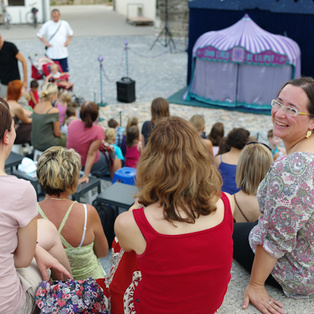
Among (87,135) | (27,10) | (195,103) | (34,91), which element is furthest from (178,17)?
(87,135)

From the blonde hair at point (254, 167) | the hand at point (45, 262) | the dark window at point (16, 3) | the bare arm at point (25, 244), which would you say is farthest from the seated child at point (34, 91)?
the dark window at point (16, 3)

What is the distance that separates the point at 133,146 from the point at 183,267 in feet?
12.3

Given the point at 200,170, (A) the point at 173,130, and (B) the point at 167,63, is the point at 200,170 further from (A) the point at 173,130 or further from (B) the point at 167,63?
(B) the point at 167,63

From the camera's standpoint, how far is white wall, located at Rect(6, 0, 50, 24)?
2016 centimetres

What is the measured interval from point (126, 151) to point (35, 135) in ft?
3.96

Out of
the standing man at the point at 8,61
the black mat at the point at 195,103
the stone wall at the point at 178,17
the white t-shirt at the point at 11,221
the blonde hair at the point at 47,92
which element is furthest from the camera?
the stone wall at the point at 178,17

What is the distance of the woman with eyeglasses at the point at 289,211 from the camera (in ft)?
6.36

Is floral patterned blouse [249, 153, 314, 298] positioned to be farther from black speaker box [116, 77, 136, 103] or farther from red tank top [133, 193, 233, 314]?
black speaker box [116, 77, 136, 103]

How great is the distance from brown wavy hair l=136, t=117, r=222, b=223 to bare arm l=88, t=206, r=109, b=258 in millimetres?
1061

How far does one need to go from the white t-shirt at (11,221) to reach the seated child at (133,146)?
3613 mm

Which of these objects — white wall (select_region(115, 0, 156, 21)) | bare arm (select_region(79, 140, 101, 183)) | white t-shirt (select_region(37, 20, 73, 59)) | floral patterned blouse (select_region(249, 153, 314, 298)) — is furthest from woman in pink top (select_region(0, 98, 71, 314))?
white wall (select_region(115, 0, 156, 21))

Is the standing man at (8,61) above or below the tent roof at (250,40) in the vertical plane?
below

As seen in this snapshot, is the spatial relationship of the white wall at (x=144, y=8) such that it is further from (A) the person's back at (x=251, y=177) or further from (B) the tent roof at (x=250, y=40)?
(A) the person's back at (x=251, y=177)

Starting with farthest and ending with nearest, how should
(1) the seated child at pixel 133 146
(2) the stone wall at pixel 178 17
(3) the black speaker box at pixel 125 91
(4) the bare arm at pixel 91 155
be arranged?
(2) the stone wall at pixel 178 17
(3) the black speaker box at pixel 125 91
(1) the seated child at pixel 133 146
(4) the bare arm at pixel 91 155
